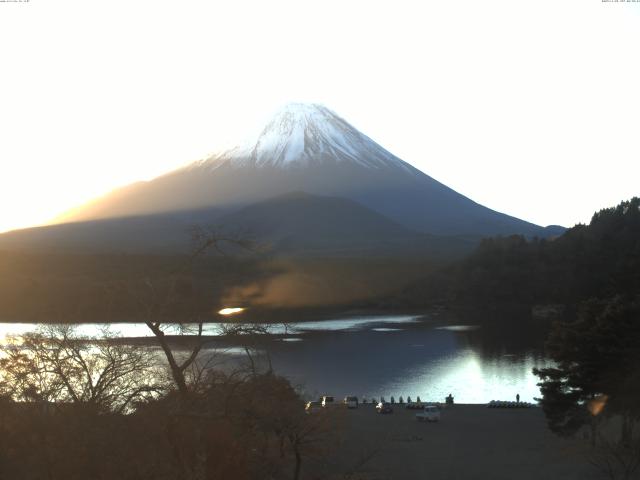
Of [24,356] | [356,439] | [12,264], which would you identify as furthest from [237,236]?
[12,264]

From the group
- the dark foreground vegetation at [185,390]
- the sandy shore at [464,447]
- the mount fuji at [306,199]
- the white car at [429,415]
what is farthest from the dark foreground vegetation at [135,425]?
the mount fuji at [306,199]

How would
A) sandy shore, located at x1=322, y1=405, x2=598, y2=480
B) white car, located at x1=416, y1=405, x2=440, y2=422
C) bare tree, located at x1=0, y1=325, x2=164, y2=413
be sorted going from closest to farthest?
bare tree, located at x1=0, y1=325, x2=164, y2=413
sandy shore, located at x1=322, y1=405, x2=598, y2=480
white car, located at x1=416, y1=405, x2=440, y2=422

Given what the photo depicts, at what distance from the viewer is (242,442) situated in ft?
14.3

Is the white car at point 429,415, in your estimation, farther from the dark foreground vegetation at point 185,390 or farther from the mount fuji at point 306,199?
the mount fuji at point 306,199

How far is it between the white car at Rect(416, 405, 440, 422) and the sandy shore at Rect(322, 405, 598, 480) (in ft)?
0.46

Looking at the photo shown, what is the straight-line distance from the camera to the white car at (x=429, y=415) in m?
13.3

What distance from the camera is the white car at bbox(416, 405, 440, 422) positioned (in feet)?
43.8

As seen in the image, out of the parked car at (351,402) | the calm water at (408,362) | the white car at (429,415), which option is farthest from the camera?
the calm water at (408,362)

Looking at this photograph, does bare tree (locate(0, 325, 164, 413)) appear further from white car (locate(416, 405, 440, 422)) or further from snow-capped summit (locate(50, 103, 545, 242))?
snow-capped summit (locate(50, 103, 545, 242))

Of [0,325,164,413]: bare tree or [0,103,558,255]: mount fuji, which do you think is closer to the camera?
[0,325,164,413]: bare tree

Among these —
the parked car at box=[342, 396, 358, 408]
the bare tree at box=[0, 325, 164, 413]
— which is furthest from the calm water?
the bare tree at box=[0, 325, 164, 413]

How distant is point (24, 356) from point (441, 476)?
21.2ft

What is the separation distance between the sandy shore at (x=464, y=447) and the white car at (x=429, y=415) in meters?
0.14

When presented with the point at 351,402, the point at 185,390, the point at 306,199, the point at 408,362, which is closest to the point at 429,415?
the point at 351,402
